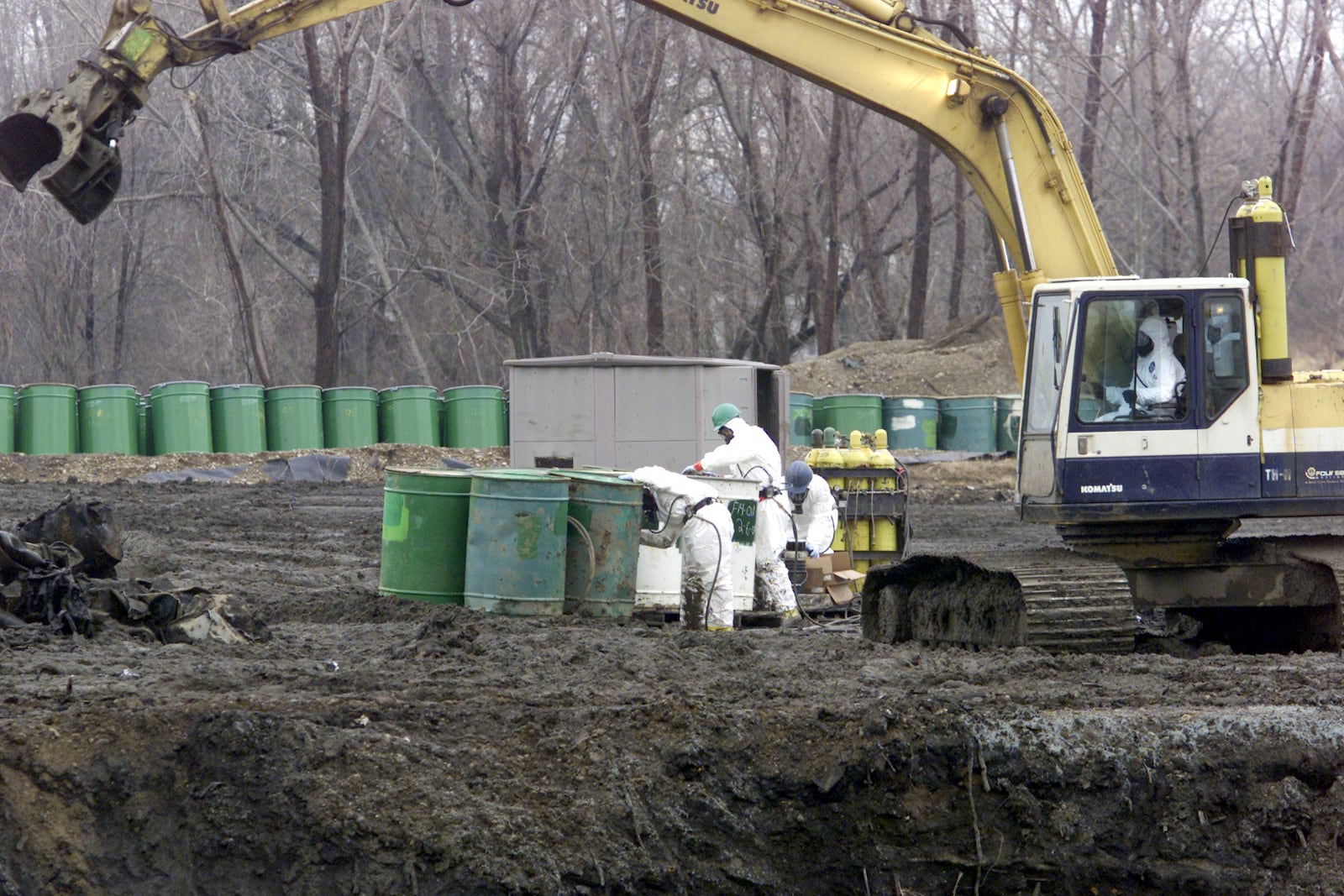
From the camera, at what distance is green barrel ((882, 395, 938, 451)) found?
26.3 metres

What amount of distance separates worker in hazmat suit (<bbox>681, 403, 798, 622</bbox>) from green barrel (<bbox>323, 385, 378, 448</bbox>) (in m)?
14.4

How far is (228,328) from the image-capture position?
36875 mm

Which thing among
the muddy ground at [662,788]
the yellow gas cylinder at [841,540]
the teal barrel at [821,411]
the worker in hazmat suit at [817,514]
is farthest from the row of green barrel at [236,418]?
the muddy ground at [662,788]

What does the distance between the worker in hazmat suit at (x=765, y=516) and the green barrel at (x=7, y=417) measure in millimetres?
15775

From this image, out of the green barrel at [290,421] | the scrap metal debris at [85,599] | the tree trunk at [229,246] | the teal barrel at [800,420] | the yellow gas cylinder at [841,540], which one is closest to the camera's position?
the scrap metal debris at [85,599]

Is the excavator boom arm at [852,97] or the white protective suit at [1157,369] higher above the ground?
the excavator boom arm at [852,97]

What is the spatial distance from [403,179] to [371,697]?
96.1ft

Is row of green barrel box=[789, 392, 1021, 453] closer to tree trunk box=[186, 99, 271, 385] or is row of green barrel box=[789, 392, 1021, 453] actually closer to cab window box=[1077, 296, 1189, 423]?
tree trunk box=[186, 99, 271, 385]

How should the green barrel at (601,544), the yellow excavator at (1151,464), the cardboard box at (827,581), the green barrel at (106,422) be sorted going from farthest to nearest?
the green barrel at (106,422) < the cardboard box at (827,581) < the green barrel at (601,544) < the yellow excavator at (1151,464)

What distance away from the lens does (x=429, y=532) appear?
10.4 metres

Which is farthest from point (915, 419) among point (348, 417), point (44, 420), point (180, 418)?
point (44, 420)

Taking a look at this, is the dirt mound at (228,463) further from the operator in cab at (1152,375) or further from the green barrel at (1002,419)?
the operator in cab at (1152,375)

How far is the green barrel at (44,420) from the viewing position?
917 inches

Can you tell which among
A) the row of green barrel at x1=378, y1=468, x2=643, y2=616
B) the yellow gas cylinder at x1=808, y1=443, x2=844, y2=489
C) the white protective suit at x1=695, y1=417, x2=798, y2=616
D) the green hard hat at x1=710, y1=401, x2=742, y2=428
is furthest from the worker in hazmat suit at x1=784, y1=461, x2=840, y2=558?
the row of green barrel at x1=378, y1=468, x2=643, y2=616
